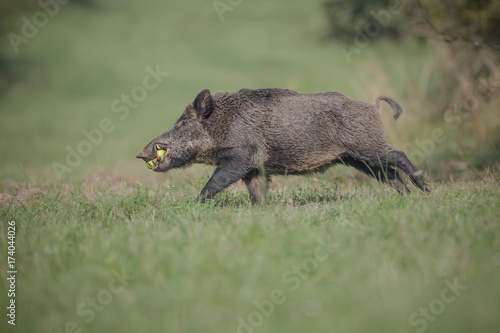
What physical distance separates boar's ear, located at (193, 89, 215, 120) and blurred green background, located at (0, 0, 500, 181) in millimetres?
3513

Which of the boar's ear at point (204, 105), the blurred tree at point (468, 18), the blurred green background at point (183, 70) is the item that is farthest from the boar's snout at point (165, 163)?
the blurred tree at point (468, 18)

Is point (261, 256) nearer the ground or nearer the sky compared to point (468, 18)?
nearer the ground

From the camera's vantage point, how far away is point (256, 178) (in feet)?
19.0

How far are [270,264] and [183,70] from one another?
19986mm

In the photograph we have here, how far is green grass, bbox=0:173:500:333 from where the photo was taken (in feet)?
9.34

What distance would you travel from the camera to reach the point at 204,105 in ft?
18.7

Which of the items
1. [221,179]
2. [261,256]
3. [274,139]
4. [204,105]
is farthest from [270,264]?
[204,105]

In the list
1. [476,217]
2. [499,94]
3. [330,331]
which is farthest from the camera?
[499,94]

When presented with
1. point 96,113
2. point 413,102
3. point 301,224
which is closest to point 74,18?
point 96,113

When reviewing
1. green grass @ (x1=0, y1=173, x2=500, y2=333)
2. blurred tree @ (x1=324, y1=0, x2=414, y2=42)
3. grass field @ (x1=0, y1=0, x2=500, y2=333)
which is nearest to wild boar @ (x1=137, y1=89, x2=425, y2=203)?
grass field @ (x1=0, y1=0, x2=500, y2=333)

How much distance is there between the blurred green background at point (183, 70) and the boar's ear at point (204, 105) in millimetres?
3513

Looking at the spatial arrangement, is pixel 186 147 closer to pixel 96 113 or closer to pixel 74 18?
pixel 96 113

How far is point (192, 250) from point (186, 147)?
2288 millimetres

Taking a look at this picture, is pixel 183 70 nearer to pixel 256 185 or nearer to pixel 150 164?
pixel 150 164
